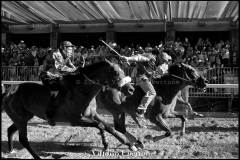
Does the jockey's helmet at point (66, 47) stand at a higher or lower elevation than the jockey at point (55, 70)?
higher

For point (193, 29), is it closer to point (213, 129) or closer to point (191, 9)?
point (213, 129)

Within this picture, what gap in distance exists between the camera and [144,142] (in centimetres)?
812

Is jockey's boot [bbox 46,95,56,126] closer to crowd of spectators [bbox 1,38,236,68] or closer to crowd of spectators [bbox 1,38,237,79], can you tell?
crowd of spectators [bbox 1,38,237,79]

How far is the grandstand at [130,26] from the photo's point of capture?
608cm

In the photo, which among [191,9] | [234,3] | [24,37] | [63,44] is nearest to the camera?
[234,3]

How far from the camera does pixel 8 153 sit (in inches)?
284

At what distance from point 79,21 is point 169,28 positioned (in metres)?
11.4

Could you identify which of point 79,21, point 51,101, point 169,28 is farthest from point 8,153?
point 169,28

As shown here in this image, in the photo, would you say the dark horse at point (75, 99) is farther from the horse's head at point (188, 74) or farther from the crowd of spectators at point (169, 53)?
the crowd of spectators at point (169, 53)

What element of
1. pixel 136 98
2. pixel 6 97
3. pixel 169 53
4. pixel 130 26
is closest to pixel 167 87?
pixel 136 98

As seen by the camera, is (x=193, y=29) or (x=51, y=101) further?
(x=193, y=29)

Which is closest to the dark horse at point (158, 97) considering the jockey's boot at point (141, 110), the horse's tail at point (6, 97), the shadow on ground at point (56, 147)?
the jockey's boot at point (141, 110)

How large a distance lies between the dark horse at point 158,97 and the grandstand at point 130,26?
4.17 feet

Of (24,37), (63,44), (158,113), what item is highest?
(24,37)
